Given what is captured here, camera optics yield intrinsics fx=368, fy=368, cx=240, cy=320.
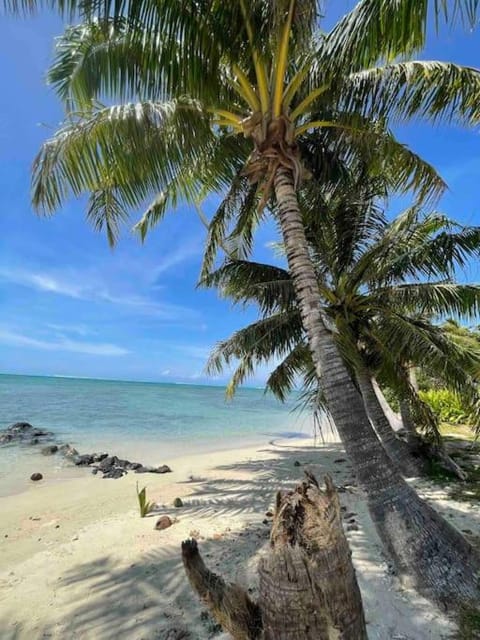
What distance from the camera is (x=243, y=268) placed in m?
7.57

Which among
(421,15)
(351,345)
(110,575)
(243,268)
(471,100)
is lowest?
(110,575)

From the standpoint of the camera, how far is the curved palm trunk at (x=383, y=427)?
674 centimetres

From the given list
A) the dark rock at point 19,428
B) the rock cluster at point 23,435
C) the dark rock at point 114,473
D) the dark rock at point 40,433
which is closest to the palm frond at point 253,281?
the dark rock at point 114,473

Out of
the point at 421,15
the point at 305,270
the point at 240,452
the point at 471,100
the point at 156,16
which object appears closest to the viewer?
the point at 421,15

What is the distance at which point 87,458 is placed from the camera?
423 inches

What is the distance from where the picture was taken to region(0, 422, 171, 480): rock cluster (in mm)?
9695

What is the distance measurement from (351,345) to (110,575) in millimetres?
5038

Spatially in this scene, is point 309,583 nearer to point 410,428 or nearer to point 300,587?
point 300,587

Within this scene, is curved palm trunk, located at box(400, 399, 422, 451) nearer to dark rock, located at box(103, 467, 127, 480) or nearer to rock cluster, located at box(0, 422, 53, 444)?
dark rock, located at box(103, 467, 127, 480)

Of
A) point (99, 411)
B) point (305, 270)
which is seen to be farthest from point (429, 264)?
point (99, 411)

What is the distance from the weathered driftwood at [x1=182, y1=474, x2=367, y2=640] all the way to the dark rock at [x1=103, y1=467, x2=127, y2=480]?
27.2 ft

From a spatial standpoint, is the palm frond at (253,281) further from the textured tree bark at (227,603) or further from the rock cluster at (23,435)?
the rock cluster at (23,435)

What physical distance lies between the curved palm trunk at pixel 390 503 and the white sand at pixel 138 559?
0.82 ft

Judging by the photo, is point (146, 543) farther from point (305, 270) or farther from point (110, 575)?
point (305, 270)
